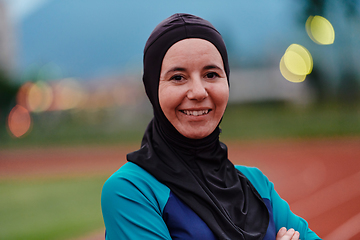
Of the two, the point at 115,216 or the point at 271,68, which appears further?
the point at 271,68

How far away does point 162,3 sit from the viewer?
6358 inches

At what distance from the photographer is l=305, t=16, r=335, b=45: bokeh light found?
2852cm

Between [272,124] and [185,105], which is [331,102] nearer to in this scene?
[272,124]

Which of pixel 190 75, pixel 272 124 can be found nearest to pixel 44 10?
pixel 272 124

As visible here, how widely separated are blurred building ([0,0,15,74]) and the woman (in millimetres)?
44647

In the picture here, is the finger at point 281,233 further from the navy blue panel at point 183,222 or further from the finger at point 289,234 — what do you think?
the navy blue panel at point 183,222

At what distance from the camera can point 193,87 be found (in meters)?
1.57

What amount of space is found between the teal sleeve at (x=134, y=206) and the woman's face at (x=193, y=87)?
0.94ft

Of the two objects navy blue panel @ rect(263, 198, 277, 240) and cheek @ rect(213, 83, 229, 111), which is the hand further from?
cheek @ rect(213, 83, 229, 111)

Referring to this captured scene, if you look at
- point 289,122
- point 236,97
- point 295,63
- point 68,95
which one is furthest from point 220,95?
point 68,95

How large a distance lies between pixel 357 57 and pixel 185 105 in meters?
29.4

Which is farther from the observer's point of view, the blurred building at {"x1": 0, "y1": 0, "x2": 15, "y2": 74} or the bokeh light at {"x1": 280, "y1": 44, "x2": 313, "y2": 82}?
the blurred building at {"x1": 0, "y1": 0, "x2": 15, "y2": 74}

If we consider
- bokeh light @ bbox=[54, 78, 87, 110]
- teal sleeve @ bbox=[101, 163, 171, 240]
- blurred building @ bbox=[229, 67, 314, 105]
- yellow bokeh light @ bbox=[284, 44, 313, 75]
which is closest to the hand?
teal sleeve @ bbox=[101, 163, 171, 240]

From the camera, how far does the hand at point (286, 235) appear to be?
5.64ft
